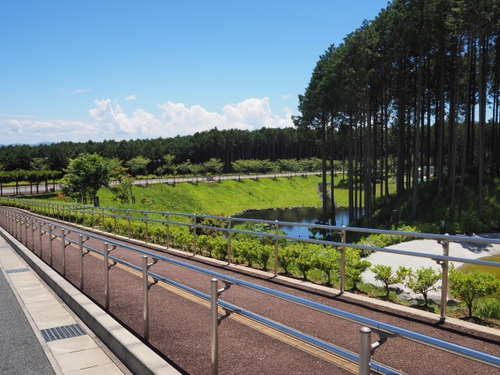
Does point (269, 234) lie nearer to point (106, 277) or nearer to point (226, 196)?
point (106, 277)

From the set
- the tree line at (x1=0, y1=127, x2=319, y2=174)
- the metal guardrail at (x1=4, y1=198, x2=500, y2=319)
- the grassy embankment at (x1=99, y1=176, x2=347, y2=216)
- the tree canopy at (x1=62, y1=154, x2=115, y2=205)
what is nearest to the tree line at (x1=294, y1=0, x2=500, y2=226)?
the metal guardrail at (x1=4, y1=198, x2=500, y2=319)

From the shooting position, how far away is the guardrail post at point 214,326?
13.6 feet

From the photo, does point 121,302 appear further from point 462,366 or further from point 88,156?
point 88,156

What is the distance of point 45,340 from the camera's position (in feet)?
19.4

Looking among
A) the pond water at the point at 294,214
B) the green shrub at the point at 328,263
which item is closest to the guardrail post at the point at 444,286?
the green shrub at the point at 328,263

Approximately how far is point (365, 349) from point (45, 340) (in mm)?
4966

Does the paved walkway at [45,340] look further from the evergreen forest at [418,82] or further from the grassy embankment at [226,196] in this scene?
the grassy embankment at [226,196]

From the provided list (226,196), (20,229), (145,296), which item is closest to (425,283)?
(145,296)

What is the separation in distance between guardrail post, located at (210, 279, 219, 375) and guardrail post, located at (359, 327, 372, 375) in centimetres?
183

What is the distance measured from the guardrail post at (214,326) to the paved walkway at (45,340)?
1.28 m

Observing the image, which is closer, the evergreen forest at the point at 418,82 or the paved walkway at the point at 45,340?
the paved walkway at the point at 45,340

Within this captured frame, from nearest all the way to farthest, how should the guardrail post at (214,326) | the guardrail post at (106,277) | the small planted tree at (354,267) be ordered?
1. the guardrail post at (214,326)
2. the guardrail post at (106,277)
3. the small planted tree at (354,267)

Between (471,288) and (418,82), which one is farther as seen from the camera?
(418,82)

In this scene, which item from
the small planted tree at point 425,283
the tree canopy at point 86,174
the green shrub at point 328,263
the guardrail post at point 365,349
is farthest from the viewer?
the tree canopy at point 86,174
